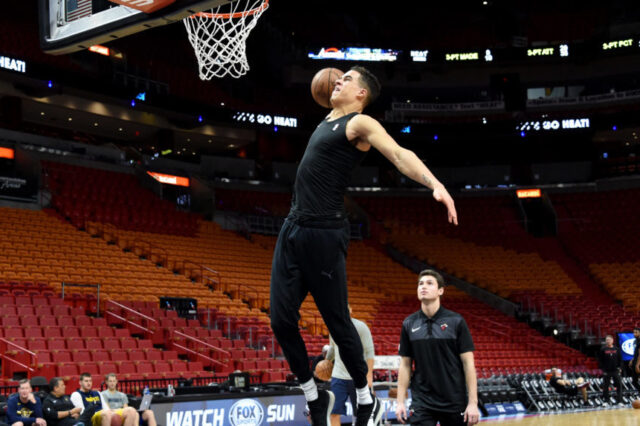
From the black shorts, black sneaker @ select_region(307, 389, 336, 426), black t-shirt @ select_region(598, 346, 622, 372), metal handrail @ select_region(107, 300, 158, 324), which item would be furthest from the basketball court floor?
black sneaker @ select_region(307, 389, 336, 426)

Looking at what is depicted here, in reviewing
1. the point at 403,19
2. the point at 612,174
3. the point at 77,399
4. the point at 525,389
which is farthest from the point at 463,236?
the point at 77,399

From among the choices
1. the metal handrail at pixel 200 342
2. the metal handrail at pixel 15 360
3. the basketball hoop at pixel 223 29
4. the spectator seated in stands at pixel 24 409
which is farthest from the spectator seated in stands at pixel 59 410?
the metal handrail at pixel 200 342

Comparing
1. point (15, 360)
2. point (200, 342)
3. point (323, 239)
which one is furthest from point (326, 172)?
point (200, 342)

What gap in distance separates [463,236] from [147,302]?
58.5 ft

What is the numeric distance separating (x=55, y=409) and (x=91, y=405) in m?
0.50

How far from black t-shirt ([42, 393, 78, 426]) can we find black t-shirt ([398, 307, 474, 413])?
6.47 meters

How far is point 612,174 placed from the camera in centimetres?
3644

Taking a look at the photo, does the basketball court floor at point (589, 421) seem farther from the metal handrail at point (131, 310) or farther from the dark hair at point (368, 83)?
the dark hair at point (368, 83)

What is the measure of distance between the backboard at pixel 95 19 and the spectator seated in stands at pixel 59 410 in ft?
18.5

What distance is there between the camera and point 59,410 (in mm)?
10750

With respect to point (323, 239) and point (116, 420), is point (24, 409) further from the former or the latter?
point (323, 239)

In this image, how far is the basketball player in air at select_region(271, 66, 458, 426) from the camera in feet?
12.7

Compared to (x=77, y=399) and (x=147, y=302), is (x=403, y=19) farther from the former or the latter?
(x=77, y=399)

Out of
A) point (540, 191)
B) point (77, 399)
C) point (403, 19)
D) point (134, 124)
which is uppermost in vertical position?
point (403, 19)
